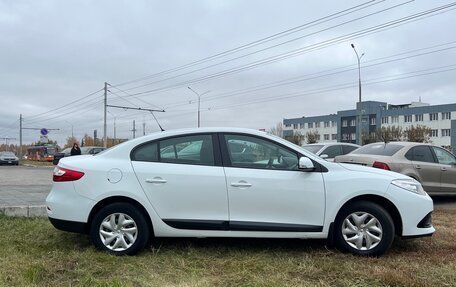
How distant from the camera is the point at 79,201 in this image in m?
5.40

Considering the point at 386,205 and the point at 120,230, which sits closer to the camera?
the point at 120,230

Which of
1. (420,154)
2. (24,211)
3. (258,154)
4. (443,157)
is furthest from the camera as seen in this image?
(443,157)

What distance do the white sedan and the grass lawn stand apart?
26 cm

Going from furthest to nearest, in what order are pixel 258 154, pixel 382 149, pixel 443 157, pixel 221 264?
pixel 443 157 → pixel 382 149 → pixel 258 154 → pixel 221 264

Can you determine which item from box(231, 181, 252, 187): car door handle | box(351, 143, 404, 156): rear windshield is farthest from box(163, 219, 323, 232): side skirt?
box(351, 143, 404, 156): rear windshield

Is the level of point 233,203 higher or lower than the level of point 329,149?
lower

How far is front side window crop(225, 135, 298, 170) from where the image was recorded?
5.52m

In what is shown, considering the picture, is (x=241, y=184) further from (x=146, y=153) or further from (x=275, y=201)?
(x=146, y=153)

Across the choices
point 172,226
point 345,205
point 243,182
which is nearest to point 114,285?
point 172,226

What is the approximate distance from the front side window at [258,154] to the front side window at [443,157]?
666cm

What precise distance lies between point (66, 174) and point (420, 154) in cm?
809

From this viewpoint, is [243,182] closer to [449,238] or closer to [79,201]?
[79,201]

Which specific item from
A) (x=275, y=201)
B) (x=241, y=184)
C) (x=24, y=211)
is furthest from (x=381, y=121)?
(x=241, y=184)

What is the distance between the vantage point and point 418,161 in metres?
10.5
